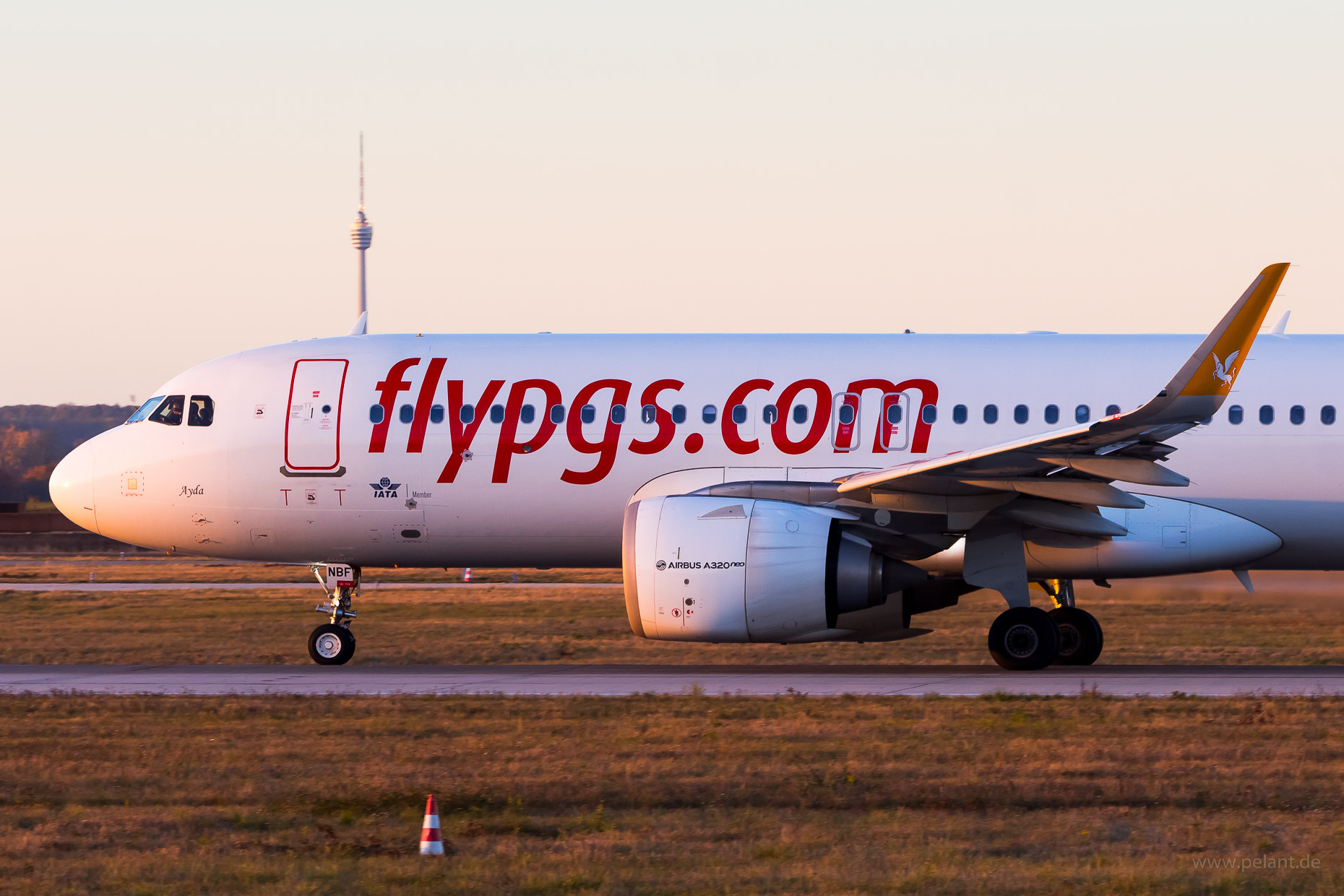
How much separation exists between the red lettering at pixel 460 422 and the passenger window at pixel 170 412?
3631mm

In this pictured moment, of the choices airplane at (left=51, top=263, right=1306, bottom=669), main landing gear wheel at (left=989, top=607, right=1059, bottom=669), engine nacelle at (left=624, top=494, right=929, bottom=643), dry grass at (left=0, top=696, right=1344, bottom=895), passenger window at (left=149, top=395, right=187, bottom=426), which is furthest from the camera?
passenger window at (left=149, top=395, right=187, bottom=426)

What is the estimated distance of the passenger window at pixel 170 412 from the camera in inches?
798

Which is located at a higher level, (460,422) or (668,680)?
(460,422)

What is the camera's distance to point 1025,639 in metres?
18.1

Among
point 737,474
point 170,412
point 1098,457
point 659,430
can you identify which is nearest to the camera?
point 1098,457

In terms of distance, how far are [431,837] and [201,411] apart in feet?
41.1

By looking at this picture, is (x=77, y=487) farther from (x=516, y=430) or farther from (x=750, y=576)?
(x=750, y=576)

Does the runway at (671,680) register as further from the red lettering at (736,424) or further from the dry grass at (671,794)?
the red lettering at (736,424)

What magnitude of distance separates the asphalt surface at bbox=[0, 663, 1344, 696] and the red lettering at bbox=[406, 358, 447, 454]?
276cm

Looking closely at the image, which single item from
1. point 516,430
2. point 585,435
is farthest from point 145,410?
point 585,435

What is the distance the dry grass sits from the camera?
8.34 metres

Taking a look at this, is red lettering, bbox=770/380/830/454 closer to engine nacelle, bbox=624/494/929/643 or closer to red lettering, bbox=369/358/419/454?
engine nacelle, bbox=624/494/929/643

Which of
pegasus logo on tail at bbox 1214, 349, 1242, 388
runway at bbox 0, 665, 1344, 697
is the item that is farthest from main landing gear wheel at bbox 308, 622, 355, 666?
pegasus logo on tail at bbox 1214, 349, 1242, 388
